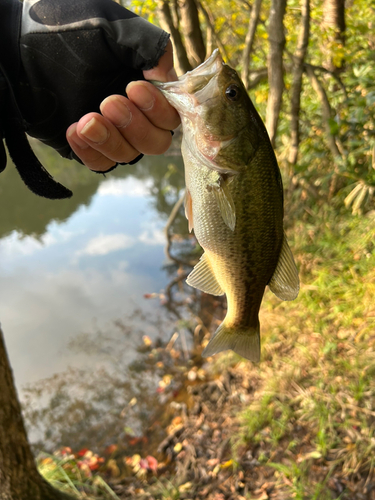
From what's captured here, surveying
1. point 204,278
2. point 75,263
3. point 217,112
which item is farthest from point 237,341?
point 75,263

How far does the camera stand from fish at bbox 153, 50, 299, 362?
140cm

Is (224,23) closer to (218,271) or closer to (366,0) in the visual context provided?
(366,0)

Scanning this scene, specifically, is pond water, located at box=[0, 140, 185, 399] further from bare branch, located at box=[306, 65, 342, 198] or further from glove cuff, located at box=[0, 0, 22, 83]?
glove cuff, located at box=[0, 0, 22, 83]

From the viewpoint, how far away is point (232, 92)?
1.40 meters

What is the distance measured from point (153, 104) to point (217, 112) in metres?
0.26

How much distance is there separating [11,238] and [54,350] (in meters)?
5.37

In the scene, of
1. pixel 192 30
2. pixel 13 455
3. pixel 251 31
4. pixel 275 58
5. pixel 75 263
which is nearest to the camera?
pixel 13 455

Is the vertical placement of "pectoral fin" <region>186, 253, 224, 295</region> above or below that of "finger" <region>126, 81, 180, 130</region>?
below

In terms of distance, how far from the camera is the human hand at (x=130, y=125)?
4.34 ft

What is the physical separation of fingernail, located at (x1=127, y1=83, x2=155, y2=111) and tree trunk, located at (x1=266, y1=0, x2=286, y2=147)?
2.88 meters

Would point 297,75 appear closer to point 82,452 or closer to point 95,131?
point 95,131

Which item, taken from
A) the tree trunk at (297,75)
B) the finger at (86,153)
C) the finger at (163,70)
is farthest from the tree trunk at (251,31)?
the finger at (86,153)

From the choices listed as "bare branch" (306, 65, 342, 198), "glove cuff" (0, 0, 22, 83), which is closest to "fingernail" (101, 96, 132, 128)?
"glove cuff" (0, 0, 22, 83)

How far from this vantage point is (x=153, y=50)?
4.66ft
